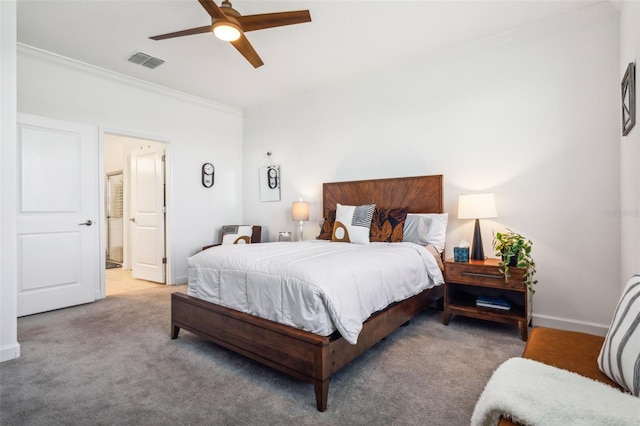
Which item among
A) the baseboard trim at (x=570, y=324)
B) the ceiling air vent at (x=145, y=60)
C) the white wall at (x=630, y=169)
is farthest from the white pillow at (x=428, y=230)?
the ceiling air vent at (x=145, y=60)

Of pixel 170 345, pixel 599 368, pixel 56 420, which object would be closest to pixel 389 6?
pixel 599 368

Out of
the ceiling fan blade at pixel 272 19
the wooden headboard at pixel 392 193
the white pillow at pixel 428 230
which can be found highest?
the ceiling fan blade at pixel 272 19

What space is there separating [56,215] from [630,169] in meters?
5.19

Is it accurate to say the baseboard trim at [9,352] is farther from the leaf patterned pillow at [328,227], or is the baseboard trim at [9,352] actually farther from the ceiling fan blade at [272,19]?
the ceiling fan blade at [272,19]

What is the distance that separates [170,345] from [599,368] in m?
2.58

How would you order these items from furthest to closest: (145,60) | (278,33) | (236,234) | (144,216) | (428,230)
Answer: (144,216) < (236,234) < (145,60) < (428,230) < (278,33)

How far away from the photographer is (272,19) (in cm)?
238

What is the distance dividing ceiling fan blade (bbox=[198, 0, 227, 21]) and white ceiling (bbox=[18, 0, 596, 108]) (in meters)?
0.52

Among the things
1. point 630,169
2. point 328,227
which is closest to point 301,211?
point 328,227

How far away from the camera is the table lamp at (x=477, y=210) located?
2.85 metres

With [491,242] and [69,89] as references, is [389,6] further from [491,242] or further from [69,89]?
[69,89]

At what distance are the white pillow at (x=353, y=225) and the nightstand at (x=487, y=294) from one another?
862mm

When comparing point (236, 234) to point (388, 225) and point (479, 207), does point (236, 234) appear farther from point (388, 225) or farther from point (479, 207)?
point (479, 207)

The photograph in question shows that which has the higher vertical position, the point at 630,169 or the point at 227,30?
the point at 227,30
